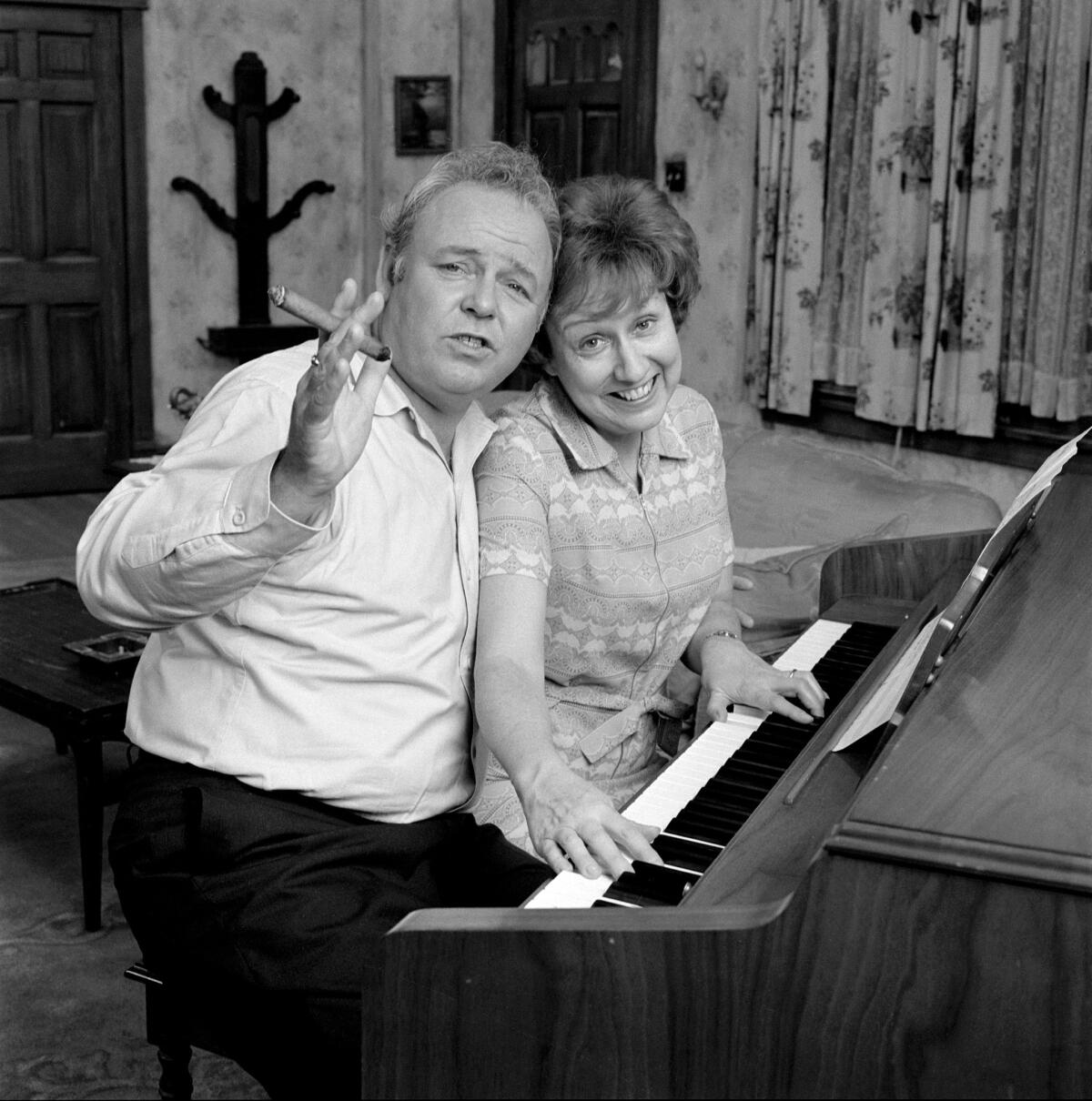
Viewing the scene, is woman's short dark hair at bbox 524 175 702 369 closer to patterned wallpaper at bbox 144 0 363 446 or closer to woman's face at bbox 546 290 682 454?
woman's face at bbox 546 290 682 454

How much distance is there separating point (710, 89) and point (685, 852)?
16.0 ft

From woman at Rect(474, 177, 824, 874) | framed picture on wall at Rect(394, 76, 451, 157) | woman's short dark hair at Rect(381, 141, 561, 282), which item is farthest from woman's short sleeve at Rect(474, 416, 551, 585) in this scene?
framed picture on wall at Rect(394, 76, 451, 157)

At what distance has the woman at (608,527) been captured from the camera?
6.02ft

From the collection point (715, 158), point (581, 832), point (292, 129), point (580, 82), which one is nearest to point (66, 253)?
point (292, 129)

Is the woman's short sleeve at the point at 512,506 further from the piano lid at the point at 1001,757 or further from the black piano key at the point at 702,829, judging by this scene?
the piano lid at the point at 1001,757

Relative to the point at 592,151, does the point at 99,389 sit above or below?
below

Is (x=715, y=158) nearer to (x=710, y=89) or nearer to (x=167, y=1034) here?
(x=710, y=89)

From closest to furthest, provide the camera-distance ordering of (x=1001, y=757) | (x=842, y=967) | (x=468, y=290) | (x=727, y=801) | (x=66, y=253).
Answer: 1. (x=842, y=967)
2. (x=1001, y=757)
3. (x=727, y=801)
4. (x=468, y=290)
5. (x=66, y=253)

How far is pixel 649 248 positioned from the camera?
185 cm

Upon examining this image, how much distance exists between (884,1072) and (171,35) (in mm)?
7178

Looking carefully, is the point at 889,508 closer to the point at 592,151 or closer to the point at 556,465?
the point at 556,465

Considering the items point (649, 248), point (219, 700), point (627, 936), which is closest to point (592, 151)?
point (649, 248)

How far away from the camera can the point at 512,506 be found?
1.86 m

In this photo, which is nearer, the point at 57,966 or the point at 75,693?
the point at 57,966
